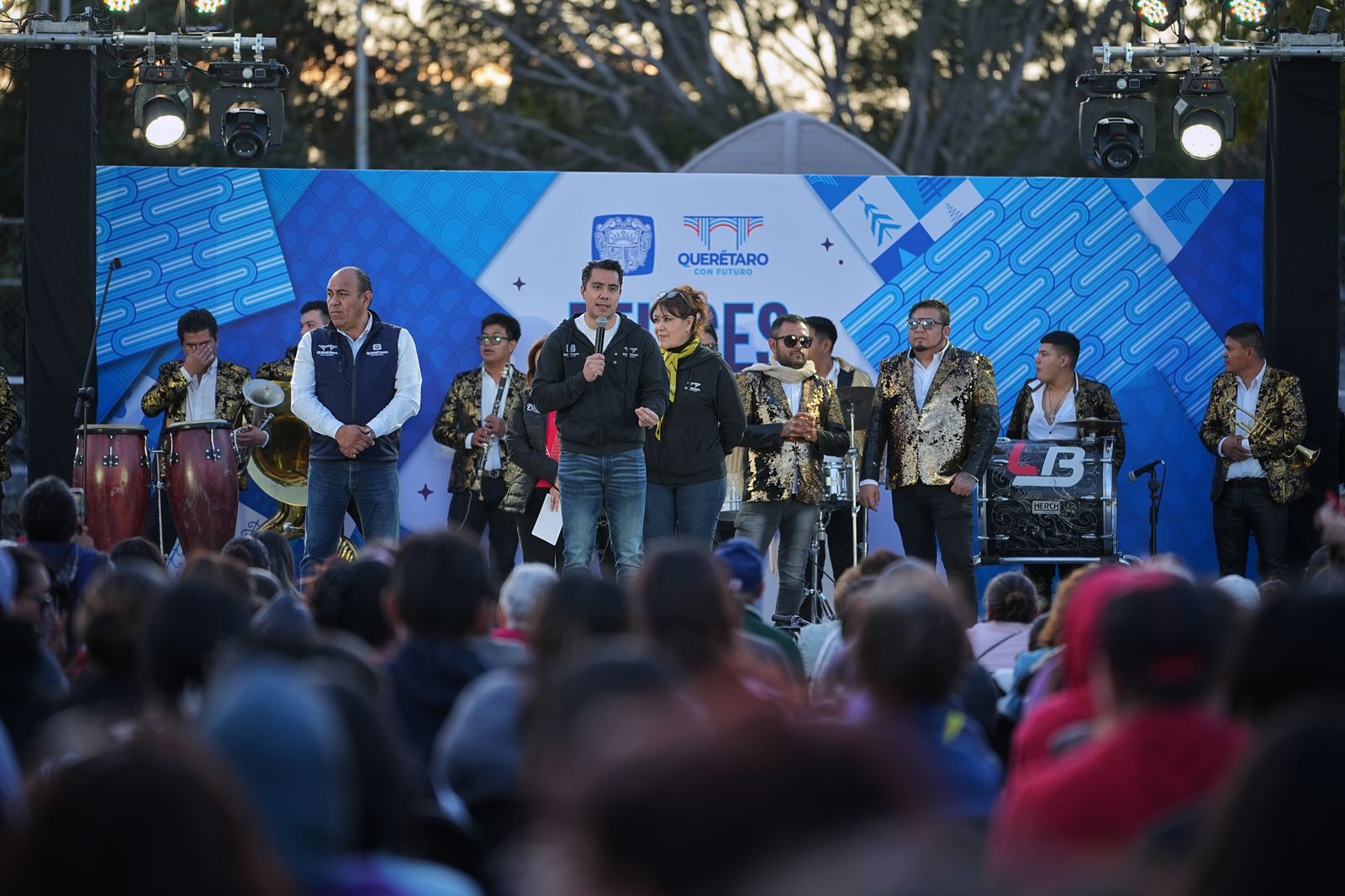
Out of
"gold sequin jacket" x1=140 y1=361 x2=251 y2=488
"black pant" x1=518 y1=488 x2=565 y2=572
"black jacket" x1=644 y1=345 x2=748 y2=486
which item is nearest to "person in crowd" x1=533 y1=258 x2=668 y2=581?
"black jacket" x1=644 y1=345 x2=748 y2=486

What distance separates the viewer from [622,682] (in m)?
2.09

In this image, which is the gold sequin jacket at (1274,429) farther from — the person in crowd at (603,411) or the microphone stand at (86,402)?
the microphone stand at (86,402)

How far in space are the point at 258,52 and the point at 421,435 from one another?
2.46 metres

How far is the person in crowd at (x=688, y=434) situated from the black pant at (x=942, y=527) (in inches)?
47.2

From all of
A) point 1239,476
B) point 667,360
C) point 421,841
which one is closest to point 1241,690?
point 421,841

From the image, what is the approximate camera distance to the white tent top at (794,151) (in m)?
12.7

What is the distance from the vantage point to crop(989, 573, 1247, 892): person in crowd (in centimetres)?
249

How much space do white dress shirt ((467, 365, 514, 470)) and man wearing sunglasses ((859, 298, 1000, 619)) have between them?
220 cm

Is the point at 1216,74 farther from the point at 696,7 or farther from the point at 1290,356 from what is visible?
the point at 696,7

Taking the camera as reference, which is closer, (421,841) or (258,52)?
(421,841)

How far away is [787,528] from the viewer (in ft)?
30.4

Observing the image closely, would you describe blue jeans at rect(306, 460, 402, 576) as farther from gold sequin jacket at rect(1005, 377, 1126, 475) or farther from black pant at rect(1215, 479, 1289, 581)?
black pant at rect(1215, 479, 1289, 581)

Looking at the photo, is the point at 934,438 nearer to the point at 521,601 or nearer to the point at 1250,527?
the point at 1250,527

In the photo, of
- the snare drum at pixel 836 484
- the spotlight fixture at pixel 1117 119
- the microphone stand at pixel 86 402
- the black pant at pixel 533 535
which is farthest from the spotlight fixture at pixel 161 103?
the spotlight fixture at pixel 1117 119
